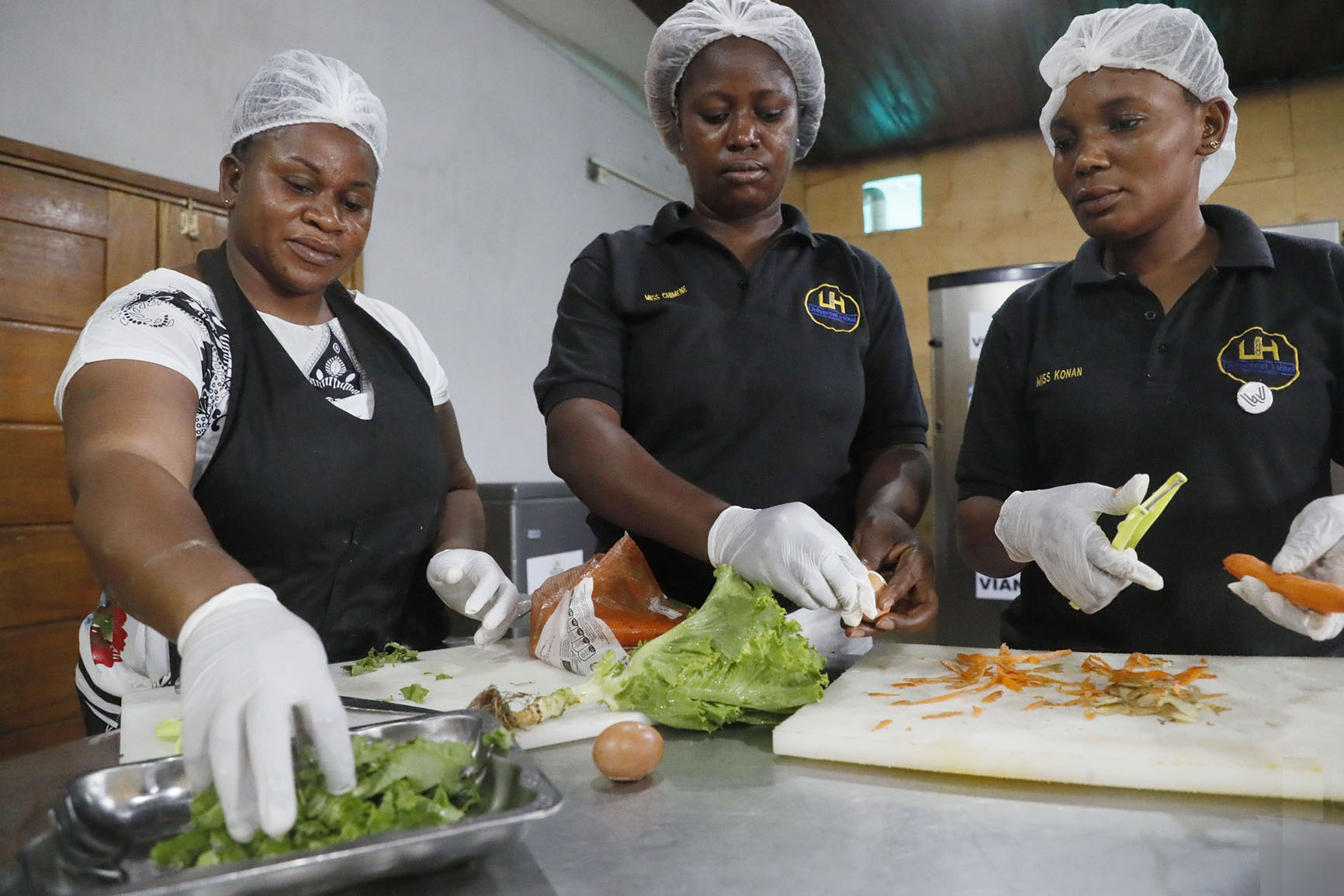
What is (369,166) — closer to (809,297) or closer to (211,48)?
(809,297)

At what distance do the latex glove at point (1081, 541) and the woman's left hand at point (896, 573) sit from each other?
20 cm

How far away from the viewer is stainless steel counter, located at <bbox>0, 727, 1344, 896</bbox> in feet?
2.77

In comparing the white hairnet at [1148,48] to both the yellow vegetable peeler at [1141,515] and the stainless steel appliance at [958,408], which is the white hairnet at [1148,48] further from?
the stainless steel appliance at [958,408]

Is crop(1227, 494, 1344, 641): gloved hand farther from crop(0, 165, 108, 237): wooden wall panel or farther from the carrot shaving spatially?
crop(0, 165, 108, 237): wooden wall panel

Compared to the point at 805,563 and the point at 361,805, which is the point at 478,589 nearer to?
the point at 805,563

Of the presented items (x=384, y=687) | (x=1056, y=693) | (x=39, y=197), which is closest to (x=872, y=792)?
A: (x=1056, y=693)

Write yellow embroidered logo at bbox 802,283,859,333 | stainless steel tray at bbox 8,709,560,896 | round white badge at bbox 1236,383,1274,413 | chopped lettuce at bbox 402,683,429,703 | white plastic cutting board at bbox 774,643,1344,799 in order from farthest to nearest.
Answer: yellow embroidered logo at bbox 802,283,859,333
round white badge at bbox 1236,383,1274,413
chopped lettuce at bbox 402,683,429,703
white plastic cutting board at bbox 774,643,1344,799
stainless steel tray at bbox 8,709,560,896

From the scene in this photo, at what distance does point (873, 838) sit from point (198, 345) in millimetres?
1380

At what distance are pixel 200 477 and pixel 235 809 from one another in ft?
3.22

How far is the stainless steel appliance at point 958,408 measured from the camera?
517 centimetres

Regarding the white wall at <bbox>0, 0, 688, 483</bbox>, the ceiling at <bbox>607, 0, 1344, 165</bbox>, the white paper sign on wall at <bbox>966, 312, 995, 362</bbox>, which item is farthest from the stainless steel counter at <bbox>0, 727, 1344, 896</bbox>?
the ceiling at <bbox>607, 0, 1344, 165</bbox>

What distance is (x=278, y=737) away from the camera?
33.1 inches

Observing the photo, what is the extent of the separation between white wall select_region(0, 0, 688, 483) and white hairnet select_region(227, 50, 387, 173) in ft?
5.95

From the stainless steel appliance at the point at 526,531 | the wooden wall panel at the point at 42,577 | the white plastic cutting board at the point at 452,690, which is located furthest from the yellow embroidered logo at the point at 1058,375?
the wooden wall panel at the point at 42,577
